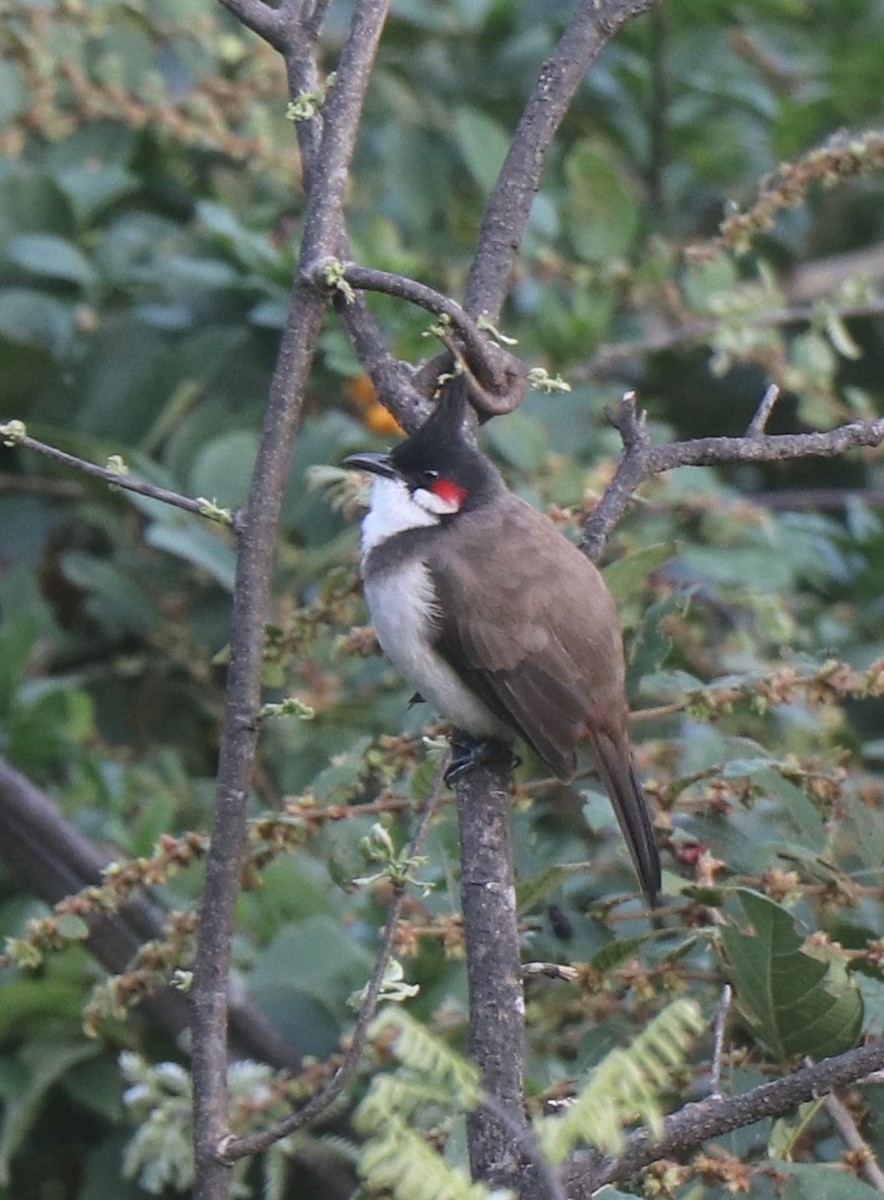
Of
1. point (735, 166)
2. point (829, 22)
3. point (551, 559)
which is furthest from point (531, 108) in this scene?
point (829, 22)

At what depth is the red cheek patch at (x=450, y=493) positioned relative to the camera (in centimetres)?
281

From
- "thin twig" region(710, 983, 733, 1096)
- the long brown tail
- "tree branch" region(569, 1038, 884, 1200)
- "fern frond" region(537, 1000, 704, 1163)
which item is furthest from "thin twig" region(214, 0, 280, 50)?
"fern frond" region(537, 1000, 704, 1163)

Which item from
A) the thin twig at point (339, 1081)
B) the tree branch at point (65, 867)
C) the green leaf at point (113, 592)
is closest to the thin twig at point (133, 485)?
the thin twig at point (339, 1081)

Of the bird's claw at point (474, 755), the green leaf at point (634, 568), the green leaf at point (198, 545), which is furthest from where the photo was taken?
the green leaf at point (198, 545)

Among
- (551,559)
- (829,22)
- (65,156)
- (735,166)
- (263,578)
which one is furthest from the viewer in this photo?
(829,22)

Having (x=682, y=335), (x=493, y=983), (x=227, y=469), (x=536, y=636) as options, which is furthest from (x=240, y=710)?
(x=682, y=335)

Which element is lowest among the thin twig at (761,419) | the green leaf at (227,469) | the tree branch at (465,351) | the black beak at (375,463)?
the thin twig at (761,419)

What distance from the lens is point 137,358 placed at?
3.85 metres

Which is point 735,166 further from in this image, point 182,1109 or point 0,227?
point 182,1109

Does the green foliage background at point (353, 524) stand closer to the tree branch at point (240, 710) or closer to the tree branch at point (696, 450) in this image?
the tree branch at point (696, 450)

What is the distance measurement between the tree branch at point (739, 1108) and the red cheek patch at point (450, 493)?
133 centimetres

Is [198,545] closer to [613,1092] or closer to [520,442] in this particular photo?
[520,442]

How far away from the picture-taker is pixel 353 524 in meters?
3.57

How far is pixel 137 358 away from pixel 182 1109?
181cm
